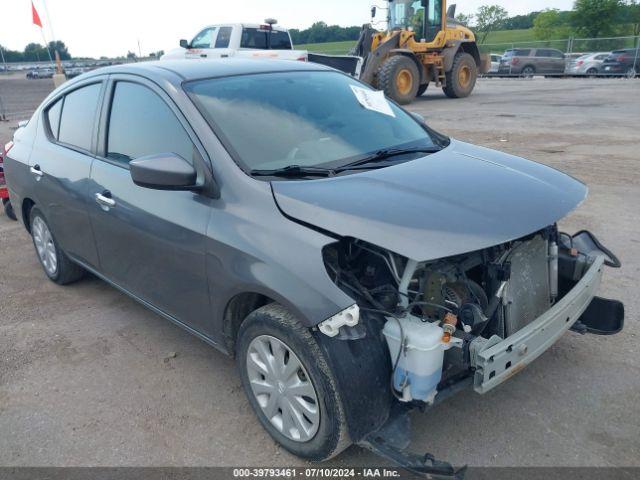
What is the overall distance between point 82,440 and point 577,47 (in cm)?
3709

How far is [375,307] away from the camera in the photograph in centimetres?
236

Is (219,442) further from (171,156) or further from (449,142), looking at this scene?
(449,142)

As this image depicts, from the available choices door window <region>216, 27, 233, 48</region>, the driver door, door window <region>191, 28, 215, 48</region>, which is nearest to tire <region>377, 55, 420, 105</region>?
the driver door

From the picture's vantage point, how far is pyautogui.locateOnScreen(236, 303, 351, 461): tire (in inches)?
88.2

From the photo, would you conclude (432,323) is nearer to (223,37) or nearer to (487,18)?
(223,37)

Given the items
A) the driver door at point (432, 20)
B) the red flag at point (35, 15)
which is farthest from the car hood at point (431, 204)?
the red flag at point (35, 15)

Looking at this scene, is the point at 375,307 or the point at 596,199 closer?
the point at 375,307

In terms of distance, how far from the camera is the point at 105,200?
10.9ft

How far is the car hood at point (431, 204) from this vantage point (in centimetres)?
221

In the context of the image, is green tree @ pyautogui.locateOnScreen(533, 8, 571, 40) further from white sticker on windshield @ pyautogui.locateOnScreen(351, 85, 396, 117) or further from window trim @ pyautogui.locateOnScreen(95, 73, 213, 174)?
window trim @ pyautogui.locateOnScreen(95, 73, 213, 174)

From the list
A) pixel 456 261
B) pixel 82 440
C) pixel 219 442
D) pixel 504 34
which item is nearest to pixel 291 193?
pixel 456 261

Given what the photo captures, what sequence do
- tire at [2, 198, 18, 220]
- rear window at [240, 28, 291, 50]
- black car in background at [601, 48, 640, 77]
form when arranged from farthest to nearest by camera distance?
black car in background at [601, 48, 640, 77] → rear window at [240, 28, 291, 50] → tire at [2, 198, 18, 220]

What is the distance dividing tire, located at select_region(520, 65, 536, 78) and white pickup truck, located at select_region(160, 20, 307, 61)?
18.7m

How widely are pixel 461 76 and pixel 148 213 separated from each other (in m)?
16.7
